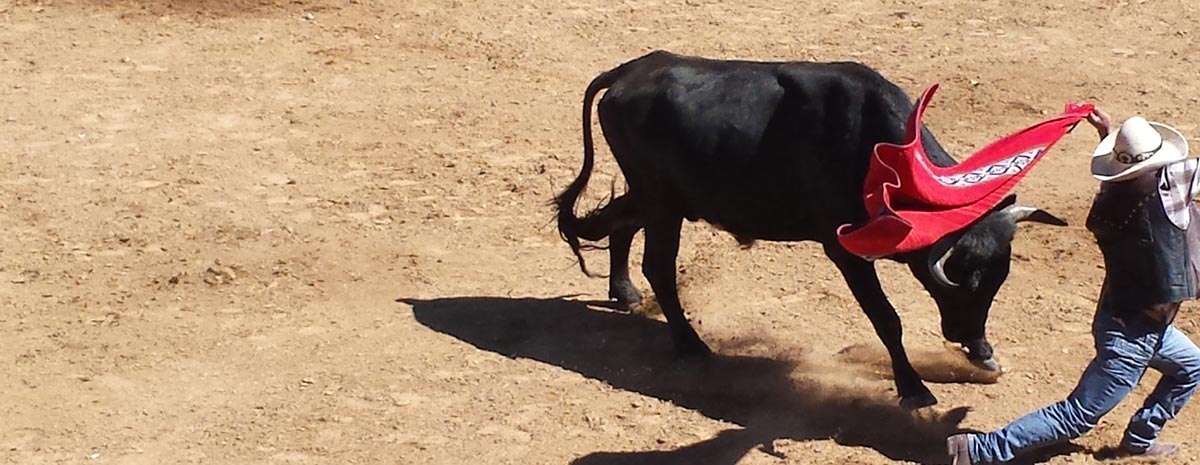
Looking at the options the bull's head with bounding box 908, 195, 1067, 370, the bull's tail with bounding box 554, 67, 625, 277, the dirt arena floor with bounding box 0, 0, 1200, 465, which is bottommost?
the dirt arena floor with bounding box 0, 0, 1200, 465

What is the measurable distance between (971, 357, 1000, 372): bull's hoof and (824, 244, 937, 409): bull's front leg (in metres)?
0.26

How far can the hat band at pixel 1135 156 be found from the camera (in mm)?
6445

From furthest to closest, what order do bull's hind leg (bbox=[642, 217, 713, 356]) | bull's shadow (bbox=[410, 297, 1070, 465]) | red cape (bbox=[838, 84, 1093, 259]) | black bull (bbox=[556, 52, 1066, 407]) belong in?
bull's hind leg (bbox=[642, 217, 713, 356])
bull's shadow (bbox=[410, 297, 1070, 465])
black bull (bbox=[556, 52, 1066, 407])
red cape (bbox=[838, 84, 1093, 259])

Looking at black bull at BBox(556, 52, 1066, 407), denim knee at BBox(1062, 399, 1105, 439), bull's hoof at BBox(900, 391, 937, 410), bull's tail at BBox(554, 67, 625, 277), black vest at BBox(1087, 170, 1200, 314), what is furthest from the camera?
bull's tail at BBox(554, 67, 625, 277)

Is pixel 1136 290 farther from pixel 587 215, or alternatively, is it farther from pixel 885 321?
pixel 587 215

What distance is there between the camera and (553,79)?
43.1 feet

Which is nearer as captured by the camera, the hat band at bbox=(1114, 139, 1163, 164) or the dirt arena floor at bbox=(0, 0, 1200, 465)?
the hat band at bbox=(1114, 139, 1163, 164)

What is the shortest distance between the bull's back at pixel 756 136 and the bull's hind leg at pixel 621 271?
26.3 inches

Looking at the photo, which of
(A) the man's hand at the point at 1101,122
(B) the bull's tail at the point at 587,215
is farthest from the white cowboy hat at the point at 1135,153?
(B) the bull's tail at the point at 587,215

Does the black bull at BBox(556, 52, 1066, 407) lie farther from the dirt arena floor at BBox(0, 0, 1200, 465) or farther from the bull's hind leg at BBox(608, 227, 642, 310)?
the dirt arena floor at BBox(0, 0, 1200, 465)

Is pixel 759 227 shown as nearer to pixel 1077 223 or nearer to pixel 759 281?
pixel 759 281

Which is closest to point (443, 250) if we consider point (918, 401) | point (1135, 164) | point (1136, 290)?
point (918, 401)

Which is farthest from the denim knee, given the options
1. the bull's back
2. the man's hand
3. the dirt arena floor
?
the bull's back

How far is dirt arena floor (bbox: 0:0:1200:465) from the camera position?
7.92 m
